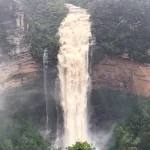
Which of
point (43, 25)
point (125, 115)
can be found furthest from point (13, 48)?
point (125, 115)

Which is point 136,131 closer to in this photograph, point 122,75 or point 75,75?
point 122,75

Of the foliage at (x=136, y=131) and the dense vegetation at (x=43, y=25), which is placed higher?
the dense vegetation at (x=43, y=25)

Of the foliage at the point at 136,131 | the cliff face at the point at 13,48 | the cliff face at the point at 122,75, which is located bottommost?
the foliage at the point at 136,131

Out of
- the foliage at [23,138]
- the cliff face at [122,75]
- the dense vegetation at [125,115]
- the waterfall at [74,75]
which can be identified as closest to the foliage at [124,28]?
the cliff face at [122,75]

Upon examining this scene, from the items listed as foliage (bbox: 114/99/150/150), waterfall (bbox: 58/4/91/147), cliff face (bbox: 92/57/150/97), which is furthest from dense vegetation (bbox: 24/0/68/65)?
foliage (bbox: 114/99/150/150)

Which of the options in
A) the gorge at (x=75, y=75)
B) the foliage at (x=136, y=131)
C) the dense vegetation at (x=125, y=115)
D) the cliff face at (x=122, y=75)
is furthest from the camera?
the cliff face at (x=122, y=75)

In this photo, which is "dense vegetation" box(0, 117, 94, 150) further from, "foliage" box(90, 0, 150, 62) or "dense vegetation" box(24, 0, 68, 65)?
"foliage" box(90, 0, 150, 62)

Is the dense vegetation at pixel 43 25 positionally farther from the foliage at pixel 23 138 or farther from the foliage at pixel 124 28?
the foliage at pixel 23 138

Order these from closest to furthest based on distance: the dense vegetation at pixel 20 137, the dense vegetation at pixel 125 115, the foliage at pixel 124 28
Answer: the dense vegetation at pixel 20 137, the dense vegetation at pixel 125 115, the foliage at pixel 124 28
